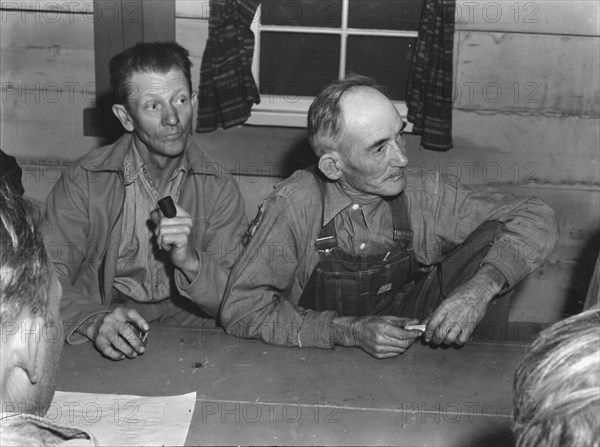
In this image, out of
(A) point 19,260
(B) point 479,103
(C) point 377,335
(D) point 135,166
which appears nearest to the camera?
(A) point 19,260

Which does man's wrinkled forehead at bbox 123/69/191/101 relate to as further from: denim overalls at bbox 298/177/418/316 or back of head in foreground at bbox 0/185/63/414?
back of head in foreground at bbox 0/185/63/414

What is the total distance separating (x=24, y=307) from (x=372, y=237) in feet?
5.91

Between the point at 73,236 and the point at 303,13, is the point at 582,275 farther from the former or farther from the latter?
the point at 73,236

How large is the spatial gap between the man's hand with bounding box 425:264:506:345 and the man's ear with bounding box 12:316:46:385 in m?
1.35

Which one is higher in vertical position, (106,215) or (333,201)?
(333,201)

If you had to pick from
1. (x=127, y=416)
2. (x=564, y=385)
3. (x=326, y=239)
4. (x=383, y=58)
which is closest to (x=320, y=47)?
(x=383, y=58)

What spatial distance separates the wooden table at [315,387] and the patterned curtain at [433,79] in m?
2.21

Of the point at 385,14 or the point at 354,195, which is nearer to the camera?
the point at 354,195

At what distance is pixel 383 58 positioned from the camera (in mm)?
4723

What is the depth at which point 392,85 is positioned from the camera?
4.77 meters

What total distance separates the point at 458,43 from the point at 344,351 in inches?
102

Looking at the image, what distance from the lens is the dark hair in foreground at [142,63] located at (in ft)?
11.0

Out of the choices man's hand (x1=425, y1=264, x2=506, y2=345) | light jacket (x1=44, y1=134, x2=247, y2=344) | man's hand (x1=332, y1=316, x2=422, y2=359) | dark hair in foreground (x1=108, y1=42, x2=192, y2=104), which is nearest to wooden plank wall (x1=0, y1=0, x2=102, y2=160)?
dark hair in foreground (x1=108, y1=42, x2=192, y2=104)

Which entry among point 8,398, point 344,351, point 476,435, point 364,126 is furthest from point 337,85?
point 8,398
